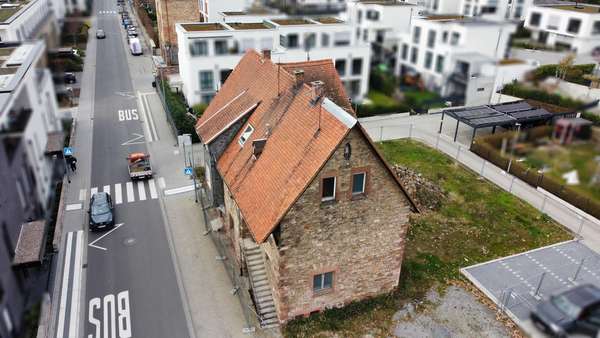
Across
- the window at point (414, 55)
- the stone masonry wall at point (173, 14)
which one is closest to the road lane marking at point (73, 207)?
the window at point (414, 55)

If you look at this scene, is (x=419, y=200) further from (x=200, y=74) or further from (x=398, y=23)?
(x=398, y=23)

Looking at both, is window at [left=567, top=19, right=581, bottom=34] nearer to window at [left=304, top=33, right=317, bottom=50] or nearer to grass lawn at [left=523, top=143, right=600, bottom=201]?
grass lawn at [left=523, top=143, right=600, bottom=201]

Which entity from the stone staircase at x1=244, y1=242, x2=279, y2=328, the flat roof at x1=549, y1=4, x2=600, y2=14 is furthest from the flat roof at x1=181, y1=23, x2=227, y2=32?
the flat roof at x1=549, y1=4, x2=600, y2=14

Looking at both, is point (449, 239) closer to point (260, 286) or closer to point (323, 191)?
point (260, 286)

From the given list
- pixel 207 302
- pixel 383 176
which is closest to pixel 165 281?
pixel 207 302

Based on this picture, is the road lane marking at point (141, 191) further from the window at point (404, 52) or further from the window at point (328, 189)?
the window at point (404, 52)

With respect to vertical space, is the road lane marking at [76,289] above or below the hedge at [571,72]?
below

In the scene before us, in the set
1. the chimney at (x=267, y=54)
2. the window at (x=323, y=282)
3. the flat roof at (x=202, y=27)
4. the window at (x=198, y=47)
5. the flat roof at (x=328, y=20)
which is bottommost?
the window at (x=323, y=282)
